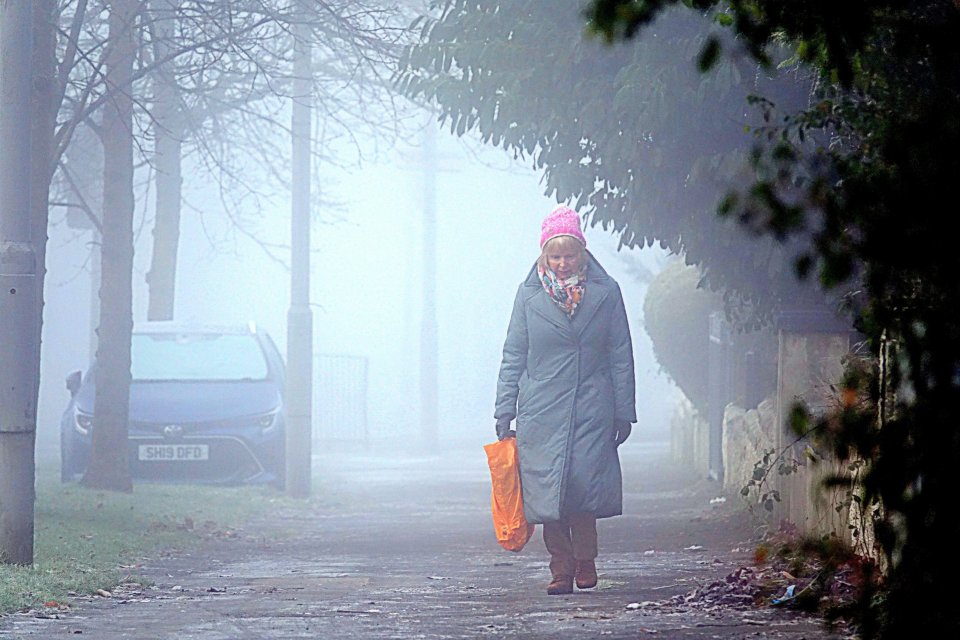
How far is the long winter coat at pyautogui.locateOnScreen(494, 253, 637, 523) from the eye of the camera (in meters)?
7.11

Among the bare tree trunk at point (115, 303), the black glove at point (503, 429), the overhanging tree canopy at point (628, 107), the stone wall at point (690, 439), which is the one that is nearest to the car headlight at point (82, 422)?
the bare tree trunk at point (115, 303)

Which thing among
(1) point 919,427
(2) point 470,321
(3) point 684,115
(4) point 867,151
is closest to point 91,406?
(3) point 684,115

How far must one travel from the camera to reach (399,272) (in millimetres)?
38969

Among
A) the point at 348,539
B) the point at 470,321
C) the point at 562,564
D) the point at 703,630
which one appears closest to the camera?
the point at 703,630

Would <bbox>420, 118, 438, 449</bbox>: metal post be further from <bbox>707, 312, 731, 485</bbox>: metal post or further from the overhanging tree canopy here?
the overhanging tree canopy

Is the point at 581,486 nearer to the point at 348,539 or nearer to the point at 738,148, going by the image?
the point at 738,148

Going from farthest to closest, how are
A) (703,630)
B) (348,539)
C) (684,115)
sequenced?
(348,539) < (684,115) < (703,630)

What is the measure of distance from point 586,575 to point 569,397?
84 cm

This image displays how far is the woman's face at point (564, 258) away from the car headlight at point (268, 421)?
7.23m

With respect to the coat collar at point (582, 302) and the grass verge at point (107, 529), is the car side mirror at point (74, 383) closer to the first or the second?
the grass verge at point (107, 529)

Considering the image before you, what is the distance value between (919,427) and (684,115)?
6.19 metres

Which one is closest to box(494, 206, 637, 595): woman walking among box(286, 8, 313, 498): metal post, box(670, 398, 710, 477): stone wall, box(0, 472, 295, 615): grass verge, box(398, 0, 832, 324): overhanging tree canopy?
box(398, 0, 832, 324): overhanging tree canopy

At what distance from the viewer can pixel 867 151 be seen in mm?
4383

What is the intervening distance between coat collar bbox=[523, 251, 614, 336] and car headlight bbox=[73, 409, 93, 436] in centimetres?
712
